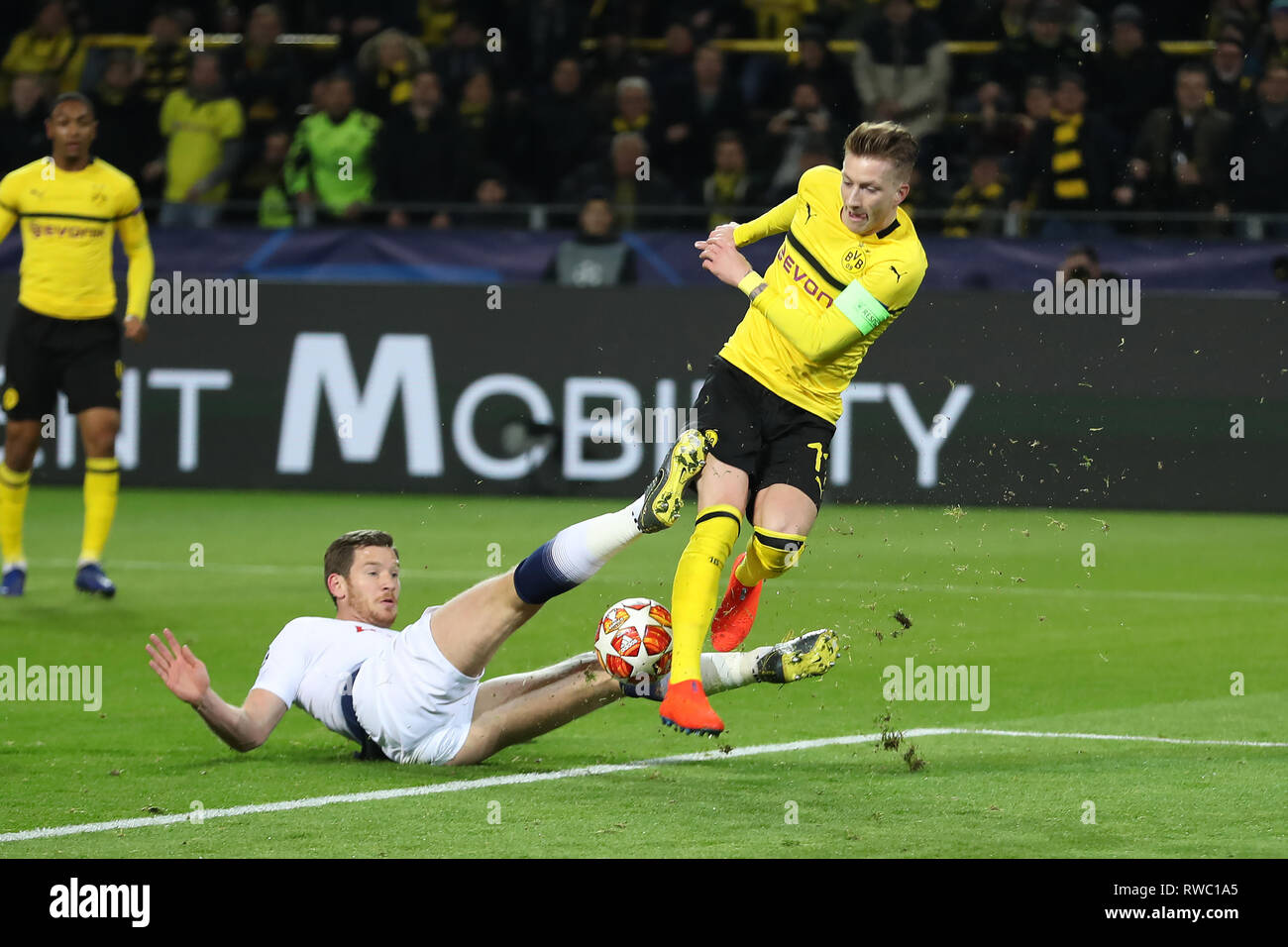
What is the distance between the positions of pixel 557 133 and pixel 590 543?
1064 cm

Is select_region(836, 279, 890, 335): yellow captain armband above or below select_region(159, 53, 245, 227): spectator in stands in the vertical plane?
below

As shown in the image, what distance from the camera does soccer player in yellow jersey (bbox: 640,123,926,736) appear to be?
6930mm

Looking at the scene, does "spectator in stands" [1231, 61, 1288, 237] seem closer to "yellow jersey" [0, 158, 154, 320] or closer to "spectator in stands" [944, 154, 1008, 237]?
"spectator in stands" [944, 154, 1008, 237]

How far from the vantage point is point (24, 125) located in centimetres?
1728

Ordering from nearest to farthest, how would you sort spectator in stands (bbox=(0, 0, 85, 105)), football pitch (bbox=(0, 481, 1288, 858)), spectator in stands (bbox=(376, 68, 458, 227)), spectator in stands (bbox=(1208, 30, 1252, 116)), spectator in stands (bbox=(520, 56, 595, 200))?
1. football pitch (bbox=(0, 481, 1288, 858))
2. spectator in stands (bbox=(1208, 30, 1252, 116))
3. spectator in stands (bbox=(376, 68, 458, 227))
4. spectator in stands (bbox=(520, 56, 595, 200))
5. spectator in stands (bbox=(0, 0, 85, 105))

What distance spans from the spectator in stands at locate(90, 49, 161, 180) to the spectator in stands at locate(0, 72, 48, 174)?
0.24 metres

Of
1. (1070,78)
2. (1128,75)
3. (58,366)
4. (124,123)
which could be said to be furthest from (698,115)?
(58,366)

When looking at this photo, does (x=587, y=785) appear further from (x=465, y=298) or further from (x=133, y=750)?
(x=465, y=298)

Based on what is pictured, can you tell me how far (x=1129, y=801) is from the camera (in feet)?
20.7

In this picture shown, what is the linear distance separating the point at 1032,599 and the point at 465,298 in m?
5.76

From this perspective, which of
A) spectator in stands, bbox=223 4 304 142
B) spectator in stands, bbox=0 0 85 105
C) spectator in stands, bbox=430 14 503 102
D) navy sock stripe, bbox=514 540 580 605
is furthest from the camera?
spectator in stands, bbox=0 0 85 105

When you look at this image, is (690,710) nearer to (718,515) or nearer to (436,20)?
(718,515)

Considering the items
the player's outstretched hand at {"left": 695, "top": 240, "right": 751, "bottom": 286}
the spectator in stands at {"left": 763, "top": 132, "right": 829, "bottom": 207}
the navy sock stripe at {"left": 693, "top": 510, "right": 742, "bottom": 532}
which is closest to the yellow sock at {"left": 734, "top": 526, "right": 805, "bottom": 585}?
the navy sock stripe at {"left": 693, "top": 510, "right": 742, "bottom": 532}

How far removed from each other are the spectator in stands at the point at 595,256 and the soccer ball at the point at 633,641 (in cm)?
864
